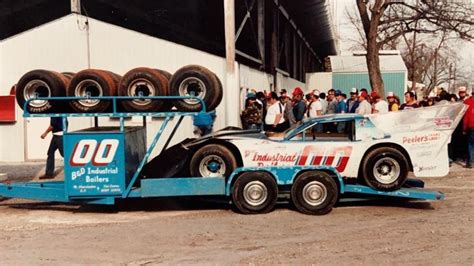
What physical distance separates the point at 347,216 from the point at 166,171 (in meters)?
2.91

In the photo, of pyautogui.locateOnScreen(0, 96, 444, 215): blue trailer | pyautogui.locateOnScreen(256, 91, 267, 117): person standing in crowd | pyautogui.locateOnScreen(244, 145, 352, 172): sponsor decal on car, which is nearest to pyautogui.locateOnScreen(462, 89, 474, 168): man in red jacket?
pyautogui.locateOnScreen(256, 91, 267, 117): person standing in crowd

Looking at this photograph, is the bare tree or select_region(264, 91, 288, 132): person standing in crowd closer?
select_region(264, 91, 288, 132): person standing in crowd

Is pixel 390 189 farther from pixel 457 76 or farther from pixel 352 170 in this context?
pixel 457 76

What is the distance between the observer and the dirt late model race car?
8672 millimetres

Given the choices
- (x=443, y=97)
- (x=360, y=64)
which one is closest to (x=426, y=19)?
(x=443, y=97)

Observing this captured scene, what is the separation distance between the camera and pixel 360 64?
35.2 m

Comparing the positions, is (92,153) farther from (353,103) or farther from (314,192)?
(353,103)

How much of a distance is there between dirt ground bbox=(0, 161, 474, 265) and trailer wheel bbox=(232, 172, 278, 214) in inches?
6.6

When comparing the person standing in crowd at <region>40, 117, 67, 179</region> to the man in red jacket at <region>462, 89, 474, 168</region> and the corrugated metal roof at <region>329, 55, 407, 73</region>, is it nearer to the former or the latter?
the man in red jacket at <region>462, 89, 474, 168</region>

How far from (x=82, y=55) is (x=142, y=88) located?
7251mm

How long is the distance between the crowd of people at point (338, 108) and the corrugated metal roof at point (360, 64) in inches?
710

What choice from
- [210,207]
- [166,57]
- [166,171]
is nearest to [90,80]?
[166,171]

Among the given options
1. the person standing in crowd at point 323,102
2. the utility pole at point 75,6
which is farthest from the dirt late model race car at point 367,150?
the utility pole at point 75,6

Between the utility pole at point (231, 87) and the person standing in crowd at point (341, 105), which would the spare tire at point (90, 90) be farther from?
the person standing in crowd at point (341, 105)
